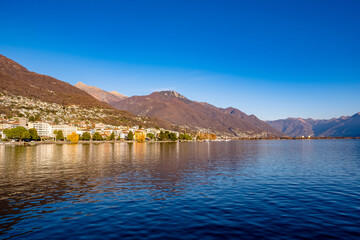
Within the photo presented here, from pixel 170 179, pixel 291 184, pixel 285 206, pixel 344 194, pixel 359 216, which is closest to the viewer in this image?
pixel 359 216

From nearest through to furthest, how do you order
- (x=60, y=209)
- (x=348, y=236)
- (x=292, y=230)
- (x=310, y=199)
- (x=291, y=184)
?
1. (x=348, y=236)
2. (x=292, y=230)
3. (x=60, y=209)
4. (x=310, y=199)
5. (x=291, y=184)

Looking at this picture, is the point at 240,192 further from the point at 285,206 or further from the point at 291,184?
the point at 291,184

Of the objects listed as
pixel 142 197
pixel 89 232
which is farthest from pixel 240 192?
pixel 89 232

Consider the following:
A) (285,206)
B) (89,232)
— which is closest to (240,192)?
(285,206)

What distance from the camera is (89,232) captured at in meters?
17.8

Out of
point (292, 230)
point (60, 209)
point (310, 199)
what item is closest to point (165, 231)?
point (292, 230)

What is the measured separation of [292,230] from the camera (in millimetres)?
18328

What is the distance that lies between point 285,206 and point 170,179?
63.7ft

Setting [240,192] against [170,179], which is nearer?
[240,192]

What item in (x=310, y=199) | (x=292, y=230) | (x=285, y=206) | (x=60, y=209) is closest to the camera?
(x=292, y=230)

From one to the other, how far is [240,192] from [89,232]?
18.9 meters

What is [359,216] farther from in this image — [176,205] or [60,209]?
[60,209]

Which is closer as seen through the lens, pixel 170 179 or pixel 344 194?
pixel 344 194

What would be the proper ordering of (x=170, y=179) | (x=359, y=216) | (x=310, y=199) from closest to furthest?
(x=359, y=216)
(x=310, y=199)
(x=170, y=179)
